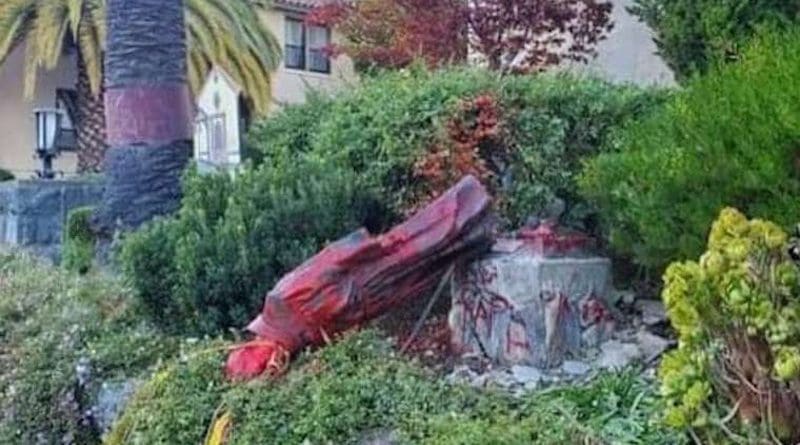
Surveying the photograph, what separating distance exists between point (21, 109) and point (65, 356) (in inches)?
656

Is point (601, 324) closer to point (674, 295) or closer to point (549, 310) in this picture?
point (549, 310)

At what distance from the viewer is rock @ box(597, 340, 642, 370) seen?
5.54 m

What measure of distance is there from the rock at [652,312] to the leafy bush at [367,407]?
85 cm

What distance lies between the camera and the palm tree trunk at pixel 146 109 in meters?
8.91

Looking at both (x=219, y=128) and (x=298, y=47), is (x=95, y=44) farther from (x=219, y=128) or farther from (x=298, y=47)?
(x=219, y=128)

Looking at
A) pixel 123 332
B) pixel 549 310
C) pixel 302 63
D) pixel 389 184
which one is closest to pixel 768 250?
pixel 549 310

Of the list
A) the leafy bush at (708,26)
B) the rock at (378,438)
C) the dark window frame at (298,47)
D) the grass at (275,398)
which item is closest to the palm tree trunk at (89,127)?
the dark window frame at (298,47)

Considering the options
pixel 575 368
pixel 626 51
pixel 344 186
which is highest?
pixel 626 51

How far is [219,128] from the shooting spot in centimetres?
869

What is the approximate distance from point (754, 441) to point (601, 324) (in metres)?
1.80

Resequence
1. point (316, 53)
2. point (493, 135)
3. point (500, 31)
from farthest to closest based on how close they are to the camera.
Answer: point (316, 53) < point (500, 31) < point (493, 135)

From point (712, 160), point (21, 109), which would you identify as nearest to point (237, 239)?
point (712, 160)

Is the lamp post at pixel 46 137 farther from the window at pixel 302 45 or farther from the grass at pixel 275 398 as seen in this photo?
the window at pixel 302 45

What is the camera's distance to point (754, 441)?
13.0 feet
